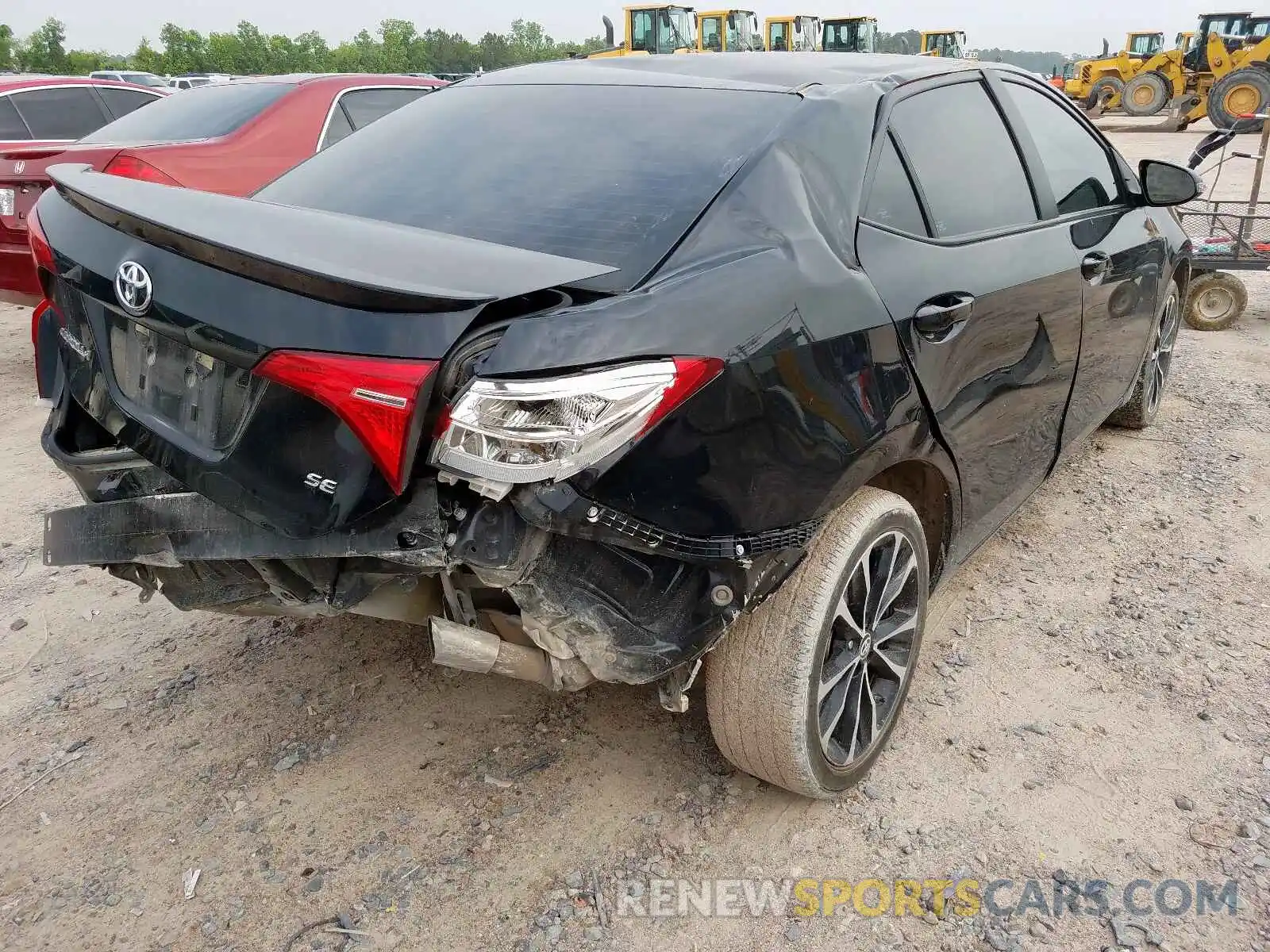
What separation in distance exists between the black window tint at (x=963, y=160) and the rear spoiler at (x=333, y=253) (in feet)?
3.64

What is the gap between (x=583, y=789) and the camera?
245 cm

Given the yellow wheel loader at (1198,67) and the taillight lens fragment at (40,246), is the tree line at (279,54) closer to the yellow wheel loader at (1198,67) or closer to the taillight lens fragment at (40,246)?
the yellow wheel loader at (1198,67)

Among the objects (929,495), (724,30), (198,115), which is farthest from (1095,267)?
(724,30)

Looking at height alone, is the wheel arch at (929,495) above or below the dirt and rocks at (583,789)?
above

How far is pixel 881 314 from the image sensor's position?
6.86 ft

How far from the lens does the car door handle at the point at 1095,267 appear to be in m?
3.07

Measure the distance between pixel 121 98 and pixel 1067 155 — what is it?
817cm

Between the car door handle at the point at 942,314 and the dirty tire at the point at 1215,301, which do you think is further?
the dirty tire at the point at 1215,301

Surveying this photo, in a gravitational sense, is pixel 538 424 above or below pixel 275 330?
below

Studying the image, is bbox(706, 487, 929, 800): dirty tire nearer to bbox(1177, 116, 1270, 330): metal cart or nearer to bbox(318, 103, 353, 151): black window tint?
bbox(318, 103, 353, 151): black window tint

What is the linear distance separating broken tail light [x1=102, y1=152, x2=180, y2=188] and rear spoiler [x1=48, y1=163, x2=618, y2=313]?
133 inches

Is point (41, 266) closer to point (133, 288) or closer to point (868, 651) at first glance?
point (133, 288)

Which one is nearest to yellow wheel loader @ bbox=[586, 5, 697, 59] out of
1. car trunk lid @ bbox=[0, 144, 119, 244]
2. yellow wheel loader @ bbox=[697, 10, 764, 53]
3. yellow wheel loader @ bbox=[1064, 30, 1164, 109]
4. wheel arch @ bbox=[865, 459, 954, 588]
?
yellow wheel loader @ bbox=[697, 10, 764, 53]

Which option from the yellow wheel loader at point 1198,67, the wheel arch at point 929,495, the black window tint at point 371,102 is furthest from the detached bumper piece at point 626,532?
the yellow wheel loader at point 1198,67
